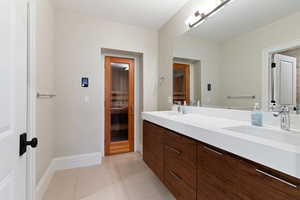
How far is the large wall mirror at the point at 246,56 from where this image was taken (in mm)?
1115

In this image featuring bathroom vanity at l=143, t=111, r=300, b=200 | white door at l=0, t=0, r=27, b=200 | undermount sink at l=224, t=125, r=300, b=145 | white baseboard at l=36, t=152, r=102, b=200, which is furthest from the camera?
white baseboard at l=36, t=152, r=102, b=200

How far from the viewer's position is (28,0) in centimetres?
75

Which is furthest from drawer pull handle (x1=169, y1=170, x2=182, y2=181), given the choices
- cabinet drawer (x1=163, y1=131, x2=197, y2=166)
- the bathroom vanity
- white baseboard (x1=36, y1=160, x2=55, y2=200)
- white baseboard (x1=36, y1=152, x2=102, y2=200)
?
white baseboard (x1=36, y1=152, x2=102, y2=200)

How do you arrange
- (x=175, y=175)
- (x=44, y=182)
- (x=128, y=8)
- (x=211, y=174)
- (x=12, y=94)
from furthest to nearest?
1. (x=128, y=8)
2. (x=44, y=182)
3. (x=175, y=175)
4. (x=211, y=174)
5. (x=12, y=94)

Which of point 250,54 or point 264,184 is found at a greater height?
point 250,54

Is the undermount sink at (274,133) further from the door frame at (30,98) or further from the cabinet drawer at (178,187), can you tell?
the door frame at (30,98)

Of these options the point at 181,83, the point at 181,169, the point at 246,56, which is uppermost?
the point at 246,56

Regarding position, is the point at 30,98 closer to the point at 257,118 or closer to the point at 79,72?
the point at 257,118

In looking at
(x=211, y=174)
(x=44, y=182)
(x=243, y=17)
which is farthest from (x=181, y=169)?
(x=44, y=182)

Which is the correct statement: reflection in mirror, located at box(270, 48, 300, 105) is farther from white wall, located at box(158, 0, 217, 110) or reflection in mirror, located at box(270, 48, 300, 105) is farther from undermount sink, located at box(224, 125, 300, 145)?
white wall, located at box(158, 0, 217, 110)

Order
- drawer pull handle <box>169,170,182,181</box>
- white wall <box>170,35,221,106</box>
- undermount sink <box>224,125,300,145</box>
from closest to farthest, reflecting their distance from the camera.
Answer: undermount sink <box>224,125,300,145</box> < drawer pull handle <box>169,170,182,181</box> < white wall <box>170,35,221,106</box>

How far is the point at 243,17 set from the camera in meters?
1.42

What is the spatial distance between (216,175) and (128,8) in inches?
95.0

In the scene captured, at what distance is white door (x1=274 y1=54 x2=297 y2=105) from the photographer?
1.10m
